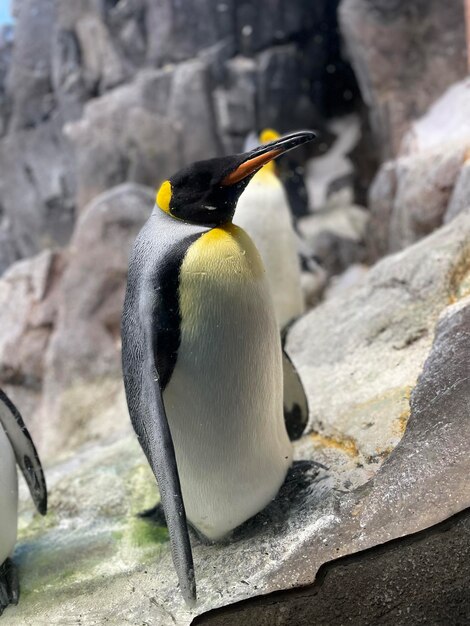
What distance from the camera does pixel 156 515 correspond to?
1.89m

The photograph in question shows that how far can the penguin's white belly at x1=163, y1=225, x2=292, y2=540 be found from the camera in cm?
151

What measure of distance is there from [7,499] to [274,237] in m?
2.32

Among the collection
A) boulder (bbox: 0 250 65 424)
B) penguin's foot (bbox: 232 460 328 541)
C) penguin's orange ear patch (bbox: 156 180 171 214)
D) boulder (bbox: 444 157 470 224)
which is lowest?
boulder (bbox: 0 250 65 424)

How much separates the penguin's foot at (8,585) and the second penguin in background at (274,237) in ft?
6.95

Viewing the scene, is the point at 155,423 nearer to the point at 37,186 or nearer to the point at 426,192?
the point at 426,192

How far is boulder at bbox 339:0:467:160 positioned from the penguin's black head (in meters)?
5.47

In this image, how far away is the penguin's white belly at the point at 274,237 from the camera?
11.9 feet

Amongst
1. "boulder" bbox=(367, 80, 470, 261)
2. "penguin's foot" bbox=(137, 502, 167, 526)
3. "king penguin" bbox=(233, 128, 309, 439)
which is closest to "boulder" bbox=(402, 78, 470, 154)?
"boulder" bbox=(367, 80, 470, 261)

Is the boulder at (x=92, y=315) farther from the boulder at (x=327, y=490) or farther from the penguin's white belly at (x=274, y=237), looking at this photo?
the boulder at (x=327, y=490)

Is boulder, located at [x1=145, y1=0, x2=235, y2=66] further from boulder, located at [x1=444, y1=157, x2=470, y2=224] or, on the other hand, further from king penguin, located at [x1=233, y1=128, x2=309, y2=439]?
boulder, located at [x1=444, y1=157, x2=470, y2=224]

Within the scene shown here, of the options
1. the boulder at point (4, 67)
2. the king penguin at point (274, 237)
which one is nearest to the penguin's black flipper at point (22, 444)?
the king penguin at point (274, 237)

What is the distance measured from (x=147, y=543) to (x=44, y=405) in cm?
416

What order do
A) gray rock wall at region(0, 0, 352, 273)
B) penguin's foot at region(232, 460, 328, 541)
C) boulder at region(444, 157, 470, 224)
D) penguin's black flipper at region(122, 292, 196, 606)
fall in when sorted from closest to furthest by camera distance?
penguin's black flipper at region(122, 292, 196, 606) → penguin's foot at region(232, 460, 328, 541) → boulder at region(444, 157, 470, 224) → gray rock wall at region(0, 0, 352, 273)

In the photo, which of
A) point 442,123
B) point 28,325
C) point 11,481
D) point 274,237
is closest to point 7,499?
point 11,481
